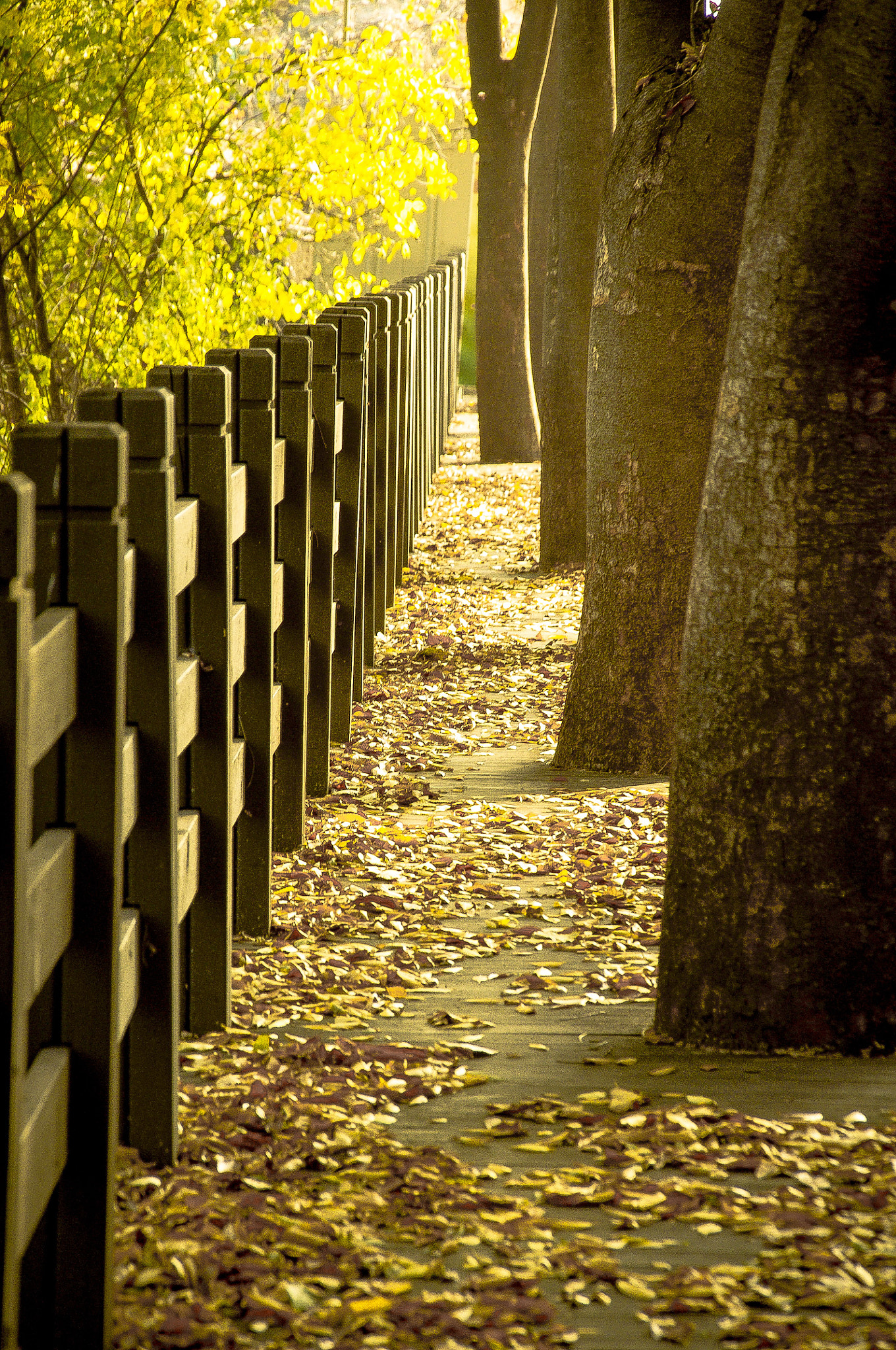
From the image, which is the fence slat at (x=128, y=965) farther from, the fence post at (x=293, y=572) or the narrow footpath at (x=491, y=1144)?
the fence post at (x=293, y=572)

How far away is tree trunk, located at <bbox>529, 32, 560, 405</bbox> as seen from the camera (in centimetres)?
1733

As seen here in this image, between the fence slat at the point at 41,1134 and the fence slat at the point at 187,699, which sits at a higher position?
the fence slat at the point at 187,699

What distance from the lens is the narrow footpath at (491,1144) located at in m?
2.50

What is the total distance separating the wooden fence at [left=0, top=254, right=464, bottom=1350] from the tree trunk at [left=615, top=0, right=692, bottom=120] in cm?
228

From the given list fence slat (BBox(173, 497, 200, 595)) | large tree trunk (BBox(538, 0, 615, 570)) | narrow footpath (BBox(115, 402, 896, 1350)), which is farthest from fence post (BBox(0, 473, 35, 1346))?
large tree trunk (BBox(538, 0, 615, 570))

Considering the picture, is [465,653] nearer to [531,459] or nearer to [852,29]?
[852,29]

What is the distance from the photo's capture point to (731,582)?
3.52 metres

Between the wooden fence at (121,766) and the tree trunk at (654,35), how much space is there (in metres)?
2.28

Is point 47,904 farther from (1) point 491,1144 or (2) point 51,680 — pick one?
(1) point 491,1144

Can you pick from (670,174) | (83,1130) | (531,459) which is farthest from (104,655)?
(531,459)

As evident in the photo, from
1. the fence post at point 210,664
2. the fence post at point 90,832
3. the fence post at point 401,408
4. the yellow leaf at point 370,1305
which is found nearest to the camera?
the fence post at point 90,832

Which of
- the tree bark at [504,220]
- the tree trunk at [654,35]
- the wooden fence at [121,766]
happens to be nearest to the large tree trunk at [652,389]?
the tree trunk at [654,35]

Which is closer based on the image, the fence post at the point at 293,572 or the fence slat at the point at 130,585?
the fence slat at the point at 130,585

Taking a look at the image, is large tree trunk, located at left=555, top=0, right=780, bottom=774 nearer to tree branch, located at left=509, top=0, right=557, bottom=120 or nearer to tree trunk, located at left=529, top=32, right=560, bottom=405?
tree branch, located at left=509, top=0, right=557, bottom=120
